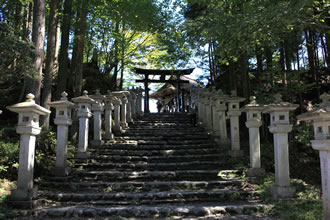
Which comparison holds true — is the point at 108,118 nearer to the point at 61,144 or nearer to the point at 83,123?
the point at 83,123

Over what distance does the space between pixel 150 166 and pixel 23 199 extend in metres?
3.73

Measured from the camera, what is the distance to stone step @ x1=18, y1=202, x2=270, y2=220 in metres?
5.57

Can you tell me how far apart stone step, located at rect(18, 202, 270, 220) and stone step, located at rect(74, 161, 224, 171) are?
2823mm

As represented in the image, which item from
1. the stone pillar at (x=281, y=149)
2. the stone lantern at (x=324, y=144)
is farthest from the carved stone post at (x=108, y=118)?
the stone lantern at (x=324, y=144)

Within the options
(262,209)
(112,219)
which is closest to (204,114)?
(262,209)

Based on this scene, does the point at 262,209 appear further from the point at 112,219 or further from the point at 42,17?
the point at 42,17

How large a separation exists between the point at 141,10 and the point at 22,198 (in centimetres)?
879

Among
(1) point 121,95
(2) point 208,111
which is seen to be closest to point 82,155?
(1) point 121,95

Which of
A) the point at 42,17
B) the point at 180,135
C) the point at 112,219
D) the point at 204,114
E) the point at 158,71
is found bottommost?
the point at 112,219

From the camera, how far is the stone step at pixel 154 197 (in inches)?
256

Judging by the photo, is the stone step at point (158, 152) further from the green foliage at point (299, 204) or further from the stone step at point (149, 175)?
the green foliage at point (299, 204)

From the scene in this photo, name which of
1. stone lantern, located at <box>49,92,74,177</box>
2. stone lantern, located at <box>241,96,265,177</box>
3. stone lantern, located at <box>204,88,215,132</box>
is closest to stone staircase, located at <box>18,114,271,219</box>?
stone lantern, located at <box>49,92,74,177</box>

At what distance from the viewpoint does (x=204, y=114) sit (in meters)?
13.2

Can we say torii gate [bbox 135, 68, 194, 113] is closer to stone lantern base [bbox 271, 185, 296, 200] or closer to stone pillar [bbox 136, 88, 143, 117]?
stone pillar [bbox 136, 88, 143, 117]
